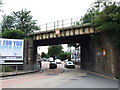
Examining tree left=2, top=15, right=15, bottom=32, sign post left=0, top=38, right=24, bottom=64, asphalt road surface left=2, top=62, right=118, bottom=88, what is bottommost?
asphalt road surface left=2, top=62, right=118, bottom=88

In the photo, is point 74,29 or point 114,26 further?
point 74,29

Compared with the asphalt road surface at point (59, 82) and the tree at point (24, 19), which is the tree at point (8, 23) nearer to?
the tree at point (24, 19)

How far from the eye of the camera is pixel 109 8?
1798 cm

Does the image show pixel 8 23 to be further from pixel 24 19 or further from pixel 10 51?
pixel 10 51

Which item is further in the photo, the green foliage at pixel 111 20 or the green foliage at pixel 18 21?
the green foliage at pixel 18 21

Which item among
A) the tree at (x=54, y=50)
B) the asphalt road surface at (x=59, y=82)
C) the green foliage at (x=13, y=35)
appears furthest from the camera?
the tree at (x=54, y=50)

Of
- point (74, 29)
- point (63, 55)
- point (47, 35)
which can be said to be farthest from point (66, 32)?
point (63, 55)

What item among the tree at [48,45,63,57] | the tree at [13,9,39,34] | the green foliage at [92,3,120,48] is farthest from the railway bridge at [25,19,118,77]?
the tree at [48,45,63,57]

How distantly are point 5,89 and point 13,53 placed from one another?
52.7 ft

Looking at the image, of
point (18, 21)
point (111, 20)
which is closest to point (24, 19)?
point (18, 21)

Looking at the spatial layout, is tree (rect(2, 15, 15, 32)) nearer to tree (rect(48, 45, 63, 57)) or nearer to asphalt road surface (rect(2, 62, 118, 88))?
asphalt road surface (rect(2, 62, 118, 88))

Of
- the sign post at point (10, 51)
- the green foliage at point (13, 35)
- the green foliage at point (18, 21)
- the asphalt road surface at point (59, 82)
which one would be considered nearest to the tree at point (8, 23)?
the green foliage at point (18, 21)

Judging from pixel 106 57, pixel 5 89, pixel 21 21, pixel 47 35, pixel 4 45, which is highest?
pixel 21 21

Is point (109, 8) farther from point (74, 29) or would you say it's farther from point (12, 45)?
point (12, 45)
